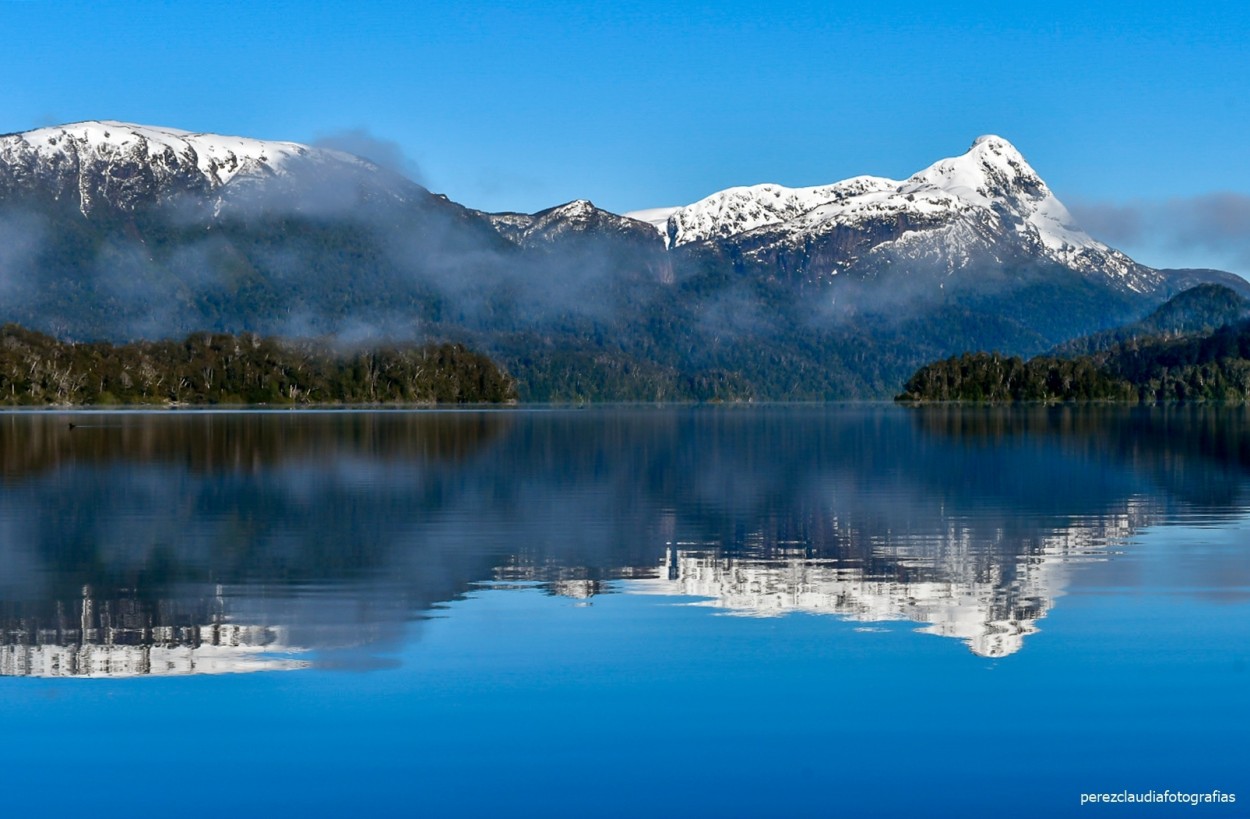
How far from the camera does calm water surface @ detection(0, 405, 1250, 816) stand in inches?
856

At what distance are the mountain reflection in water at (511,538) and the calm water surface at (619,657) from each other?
231 mm

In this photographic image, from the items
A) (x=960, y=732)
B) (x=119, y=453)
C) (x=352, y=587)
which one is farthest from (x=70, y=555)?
(x=119, y=453)

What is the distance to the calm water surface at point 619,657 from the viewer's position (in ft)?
71.3

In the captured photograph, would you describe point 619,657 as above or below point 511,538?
below

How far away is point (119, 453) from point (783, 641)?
8942 cm

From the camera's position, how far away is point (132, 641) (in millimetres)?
31562

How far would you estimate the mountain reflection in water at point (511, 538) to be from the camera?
33.8 m

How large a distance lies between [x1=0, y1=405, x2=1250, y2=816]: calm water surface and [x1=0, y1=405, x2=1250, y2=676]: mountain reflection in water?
0.76 ft

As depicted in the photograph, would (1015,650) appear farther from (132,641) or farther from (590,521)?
(590,521)

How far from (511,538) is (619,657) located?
2209 centimetres

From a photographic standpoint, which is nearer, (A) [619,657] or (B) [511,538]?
(A) [619,657]

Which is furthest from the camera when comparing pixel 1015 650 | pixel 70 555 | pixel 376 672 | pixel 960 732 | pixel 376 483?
pixel 376 483

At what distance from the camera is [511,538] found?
51.8 meters

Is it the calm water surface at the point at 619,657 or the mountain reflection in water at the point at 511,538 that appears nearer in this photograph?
the calm water surface at the point at 619,657
